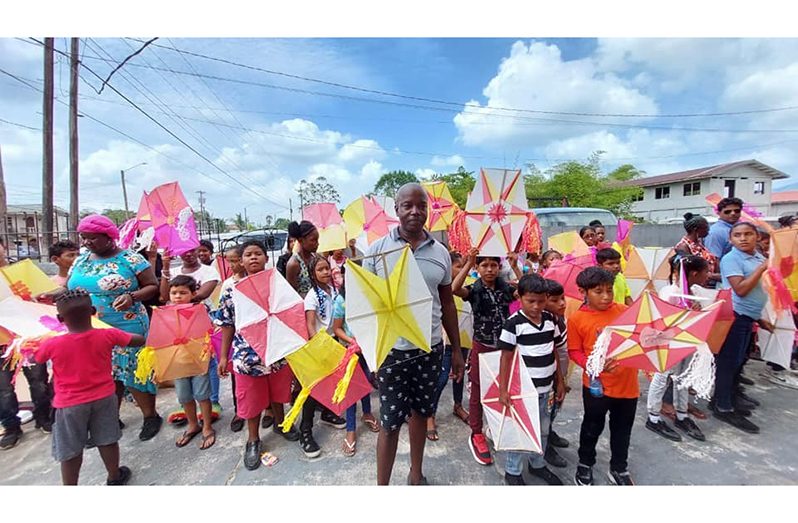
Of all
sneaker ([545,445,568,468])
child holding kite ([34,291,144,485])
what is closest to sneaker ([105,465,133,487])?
child holding kite ([34,291,144,485])

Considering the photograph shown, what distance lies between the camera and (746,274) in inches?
113

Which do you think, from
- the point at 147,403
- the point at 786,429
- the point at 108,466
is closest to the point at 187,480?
the point at 108,466

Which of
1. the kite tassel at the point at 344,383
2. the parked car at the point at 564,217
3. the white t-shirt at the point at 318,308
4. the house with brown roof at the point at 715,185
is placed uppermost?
the house with brown roof at the point at 715,185

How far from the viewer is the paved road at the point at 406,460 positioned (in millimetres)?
2354

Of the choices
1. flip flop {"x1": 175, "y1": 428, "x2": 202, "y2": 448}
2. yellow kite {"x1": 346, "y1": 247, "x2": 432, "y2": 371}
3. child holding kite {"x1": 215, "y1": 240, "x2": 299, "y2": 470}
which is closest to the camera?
yellow kite {"x1": 346, "y1": 247, "x2": 432, "y2": 371}

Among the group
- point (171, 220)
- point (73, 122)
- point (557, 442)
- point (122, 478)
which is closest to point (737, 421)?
point (557, 442)

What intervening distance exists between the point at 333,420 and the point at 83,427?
5.39 ft

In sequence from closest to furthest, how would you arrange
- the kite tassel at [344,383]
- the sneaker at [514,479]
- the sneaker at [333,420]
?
1. the sneaker at [514,479]
2. the kite tassel at [344,383]
3. the sneaker at [333,420]

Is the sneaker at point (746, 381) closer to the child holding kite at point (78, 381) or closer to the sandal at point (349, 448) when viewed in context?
the sandal at point (349, 448)

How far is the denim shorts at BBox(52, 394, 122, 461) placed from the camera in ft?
6.82

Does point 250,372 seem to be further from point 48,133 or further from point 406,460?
point 48,133

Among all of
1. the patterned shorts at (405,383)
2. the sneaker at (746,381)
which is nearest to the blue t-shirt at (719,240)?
the sneaker at (746,381)

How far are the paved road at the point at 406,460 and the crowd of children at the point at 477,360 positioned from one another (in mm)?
83

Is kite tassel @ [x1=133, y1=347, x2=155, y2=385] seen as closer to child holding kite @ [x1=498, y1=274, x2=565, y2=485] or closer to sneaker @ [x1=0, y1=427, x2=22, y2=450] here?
sneaker @ [x1=0, y1=427, x2=22, y2=450]
